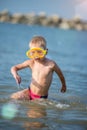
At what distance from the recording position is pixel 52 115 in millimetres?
7070

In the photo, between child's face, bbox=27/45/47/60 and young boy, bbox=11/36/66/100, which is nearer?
child's face, bbox=27/45/47/60

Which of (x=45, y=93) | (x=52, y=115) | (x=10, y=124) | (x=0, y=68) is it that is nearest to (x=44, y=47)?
(x=45, y=93)

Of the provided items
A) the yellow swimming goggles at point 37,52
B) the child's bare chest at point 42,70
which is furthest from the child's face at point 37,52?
the child's bare chest at point 42,70

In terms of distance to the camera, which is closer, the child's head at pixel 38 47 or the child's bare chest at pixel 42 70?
the child's head at pixel 38 47

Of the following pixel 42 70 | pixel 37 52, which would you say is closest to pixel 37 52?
pixel 37 52

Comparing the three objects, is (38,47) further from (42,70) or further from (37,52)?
(42,70)

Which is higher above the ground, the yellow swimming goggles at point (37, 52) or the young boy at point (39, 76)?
Answer: the yellow swimming goggles at point (37, 52)

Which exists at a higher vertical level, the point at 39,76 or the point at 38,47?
the point at 38,47

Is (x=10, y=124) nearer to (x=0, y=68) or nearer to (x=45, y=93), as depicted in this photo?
(x=45, y=93)

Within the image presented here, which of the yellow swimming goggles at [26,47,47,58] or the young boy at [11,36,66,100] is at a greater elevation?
the yellow swimming goggles at [26,47,47,58]

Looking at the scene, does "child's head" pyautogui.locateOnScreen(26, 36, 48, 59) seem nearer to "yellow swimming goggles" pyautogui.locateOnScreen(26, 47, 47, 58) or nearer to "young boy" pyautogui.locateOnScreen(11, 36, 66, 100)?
"yellow swimming goggles" pyautogui.locateOnScreen(26, 47, 47, 58)

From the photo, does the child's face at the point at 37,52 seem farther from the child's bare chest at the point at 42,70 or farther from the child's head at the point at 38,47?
the child's bare chest at the point at 42,70

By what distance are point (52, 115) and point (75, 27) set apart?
149786mm

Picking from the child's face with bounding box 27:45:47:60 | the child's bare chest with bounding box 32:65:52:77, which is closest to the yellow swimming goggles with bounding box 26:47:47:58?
the child's face with bounding box 27:45:47:60
